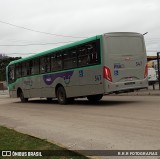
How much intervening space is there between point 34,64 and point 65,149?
55.0 ft

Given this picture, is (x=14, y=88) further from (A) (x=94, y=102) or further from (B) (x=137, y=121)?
(B) (x=137, y=121)

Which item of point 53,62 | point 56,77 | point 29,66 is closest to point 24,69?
point 29,66

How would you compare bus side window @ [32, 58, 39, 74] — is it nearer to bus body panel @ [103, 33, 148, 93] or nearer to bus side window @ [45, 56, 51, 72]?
bus side window @ [45, 56, 51, 72]

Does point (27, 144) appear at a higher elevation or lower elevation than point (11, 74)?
lower

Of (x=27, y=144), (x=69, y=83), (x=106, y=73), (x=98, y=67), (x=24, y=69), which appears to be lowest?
(x=27, y=144)

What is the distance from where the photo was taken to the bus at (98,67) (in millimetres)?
17609

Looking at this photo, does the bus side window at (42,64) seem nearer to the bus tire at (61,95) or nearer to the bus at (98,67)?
the bus at (98,67)

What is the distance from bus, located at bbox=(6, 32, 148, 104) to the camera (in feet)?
57.8

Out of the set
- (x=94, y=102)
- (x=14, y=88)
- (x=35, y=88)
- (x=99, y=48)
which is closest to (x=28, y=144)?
(x=99, y=48)

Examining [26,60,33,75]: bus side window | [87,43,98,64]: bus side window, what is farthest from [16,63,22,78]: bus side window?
[87,43,98,64]: bus side window

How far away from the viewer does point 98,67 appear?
17.8 meters

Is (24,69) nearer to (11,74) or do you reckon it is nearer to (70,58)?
(11,74)

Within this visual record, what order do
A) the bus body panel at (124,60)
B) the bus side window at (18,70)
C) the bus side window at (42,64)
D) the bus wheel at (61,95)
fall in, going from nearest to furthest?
the bus body panel at (124,60) < the bus wheel at (61,95) < the bus side window at (42,64) < the bus side window at (18,70)

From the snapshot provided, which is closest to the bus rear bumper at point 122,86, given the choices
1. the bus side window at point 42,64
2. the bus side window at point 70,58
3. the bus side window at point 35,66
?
the bus side window at point 70,58
